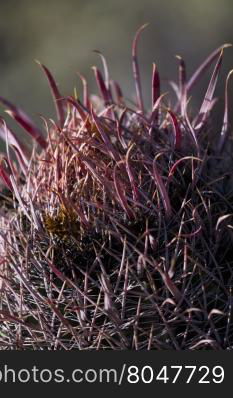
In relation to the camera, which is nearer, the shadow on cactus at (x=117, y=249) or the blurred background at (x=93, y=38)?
the shadow on cactus at (x=117, y=249)

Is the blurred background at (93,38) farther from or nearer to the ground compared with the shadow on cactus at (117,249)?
nearer to the ground

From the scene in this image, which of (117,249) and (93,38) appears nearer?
(117,249)

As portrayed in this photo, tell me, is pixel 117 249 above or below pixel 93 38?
above

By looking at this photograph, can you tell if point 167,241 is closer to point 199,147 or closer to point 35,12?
point 199,147
